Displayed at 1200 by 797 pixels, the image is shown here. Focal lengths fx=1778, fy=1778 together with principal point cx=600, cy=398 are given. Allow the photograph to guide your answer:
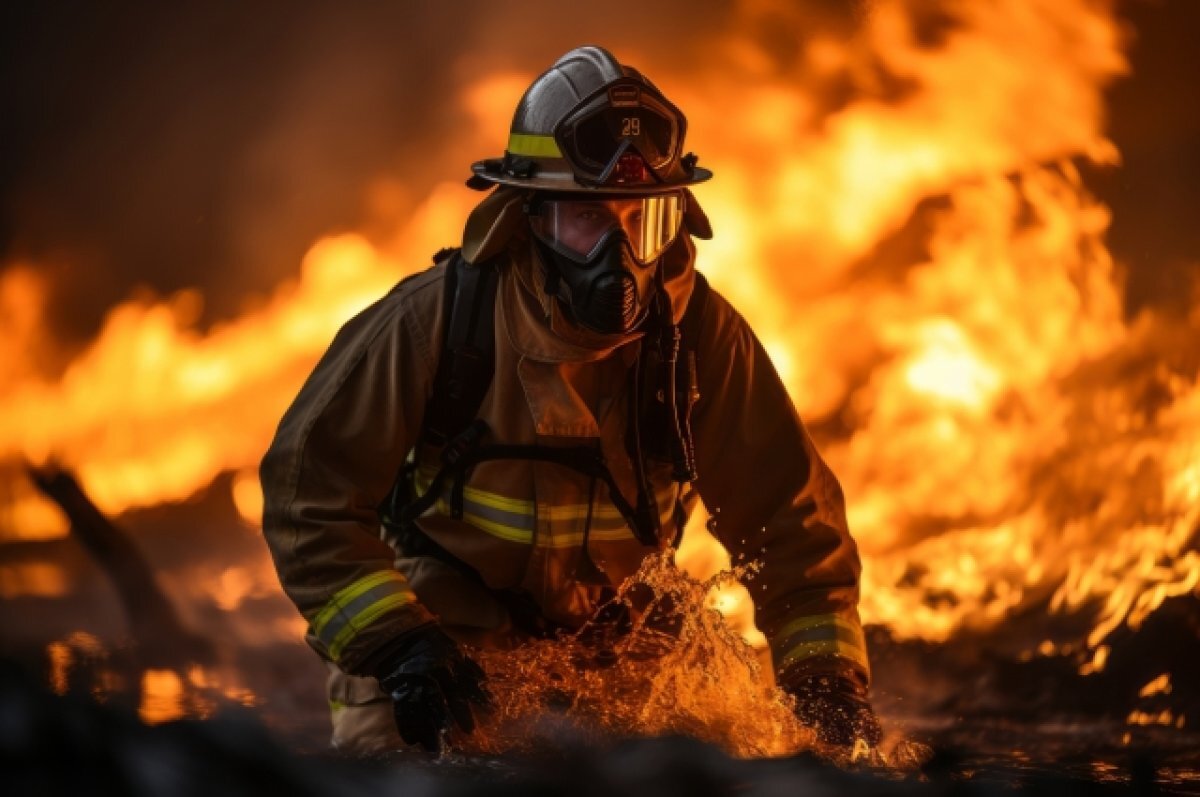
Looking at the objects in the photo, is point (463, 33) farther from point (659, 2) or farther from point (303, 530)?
point (303, 530)

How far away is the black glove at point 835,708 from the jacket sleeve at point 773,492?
6 centimetres

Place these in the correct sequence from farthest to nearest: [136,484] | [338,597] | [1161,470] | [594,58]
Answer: [136,484], [1161,470], [594,58], [338,597]

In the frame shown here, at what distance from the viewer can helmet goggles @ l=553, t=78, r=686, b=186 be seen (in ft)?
11.7

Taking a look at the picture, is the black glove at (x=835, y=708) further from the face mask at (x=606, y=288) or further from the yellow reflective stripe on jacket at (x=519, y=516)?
the face mask at (x=606, y=288)

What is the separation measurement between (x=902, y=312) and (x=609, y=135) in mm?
2601

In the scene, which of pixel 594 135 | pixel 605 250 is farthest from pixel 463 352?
pixel 594 135

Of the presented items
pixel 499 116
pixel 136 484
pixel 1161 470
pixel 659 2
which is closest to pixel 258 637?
pixel 136 484

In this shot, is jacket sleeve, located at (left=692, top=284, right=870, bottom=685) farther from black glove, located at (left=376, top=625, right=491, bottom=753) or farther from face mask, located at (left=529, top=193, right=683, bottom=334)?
black glove, located at (left=376, top=625, right=491, bottom=753)

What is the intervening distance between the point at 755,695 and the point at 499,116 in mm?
2831

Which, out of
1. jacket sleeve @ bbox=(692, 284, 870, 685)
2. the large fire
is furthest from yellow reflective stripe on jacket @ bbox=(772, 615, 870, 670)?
the large fire

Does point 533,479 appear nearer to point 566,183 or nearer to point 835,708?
point 566,183

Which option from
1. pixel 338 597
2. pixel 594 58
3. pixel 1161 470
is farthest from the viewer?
pixel 1161 470

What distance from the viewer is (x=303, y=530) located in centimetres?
354

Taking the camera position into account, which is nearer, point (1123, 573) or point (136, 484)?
point (1123, 573)
